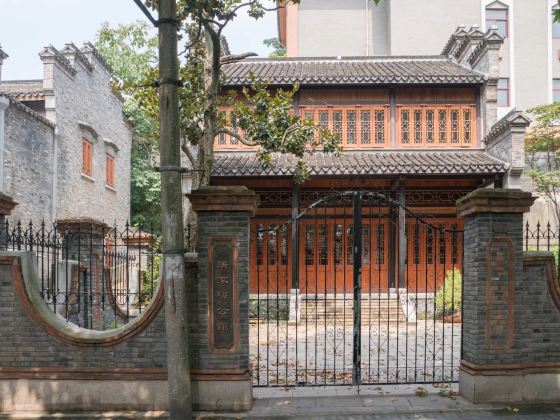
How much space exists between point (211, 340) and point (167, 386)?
0.73m

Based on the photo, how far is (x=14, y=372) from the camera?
6.20 m

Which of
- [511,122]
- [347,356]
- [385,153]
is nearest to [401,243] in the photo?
[385,153]

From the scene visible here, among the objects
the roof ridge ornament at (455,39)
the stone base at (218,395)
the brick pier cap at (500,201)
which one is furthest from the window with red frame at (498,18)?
the stone base at (218,395)

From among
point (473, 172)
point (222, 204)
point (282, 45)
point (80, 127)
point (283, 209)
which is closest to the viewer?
point (222, 204)

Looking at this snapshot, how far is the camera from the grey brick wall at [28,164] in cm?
1484

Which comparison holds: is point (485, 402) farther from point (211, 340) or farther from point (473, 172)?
point (473, 172)

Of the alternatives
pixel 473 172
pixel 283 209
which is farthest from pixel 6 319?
pixel 473 172

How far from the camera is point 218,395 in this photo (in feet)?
20.3

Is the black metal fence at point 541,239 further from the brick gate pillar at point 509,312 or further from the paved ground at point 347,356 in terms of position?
the paved ground at point 347,356

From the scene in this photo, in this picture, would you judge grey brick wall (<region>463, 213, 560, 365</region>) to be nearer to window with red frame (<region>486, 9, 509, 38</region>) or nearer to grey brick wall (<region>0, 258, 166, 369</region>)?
grey brick wall (<region>0, 258, 166, 369</region>)

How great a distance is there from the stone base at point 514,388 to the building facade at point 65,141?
1286 cm

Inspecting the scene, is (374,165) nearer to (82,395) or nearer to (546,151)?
(82,395)

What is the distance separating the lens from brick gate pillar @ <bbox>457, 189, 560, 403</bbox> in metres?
6.34

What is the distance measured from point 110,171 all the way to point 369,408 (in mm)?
19074
